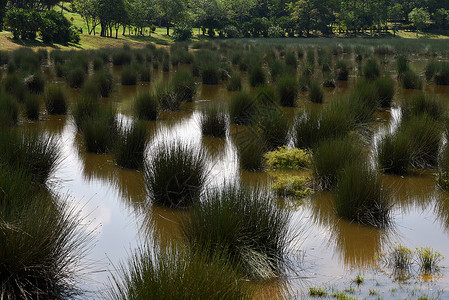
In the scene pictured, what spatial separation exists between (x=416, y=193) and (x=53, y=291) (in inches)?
213

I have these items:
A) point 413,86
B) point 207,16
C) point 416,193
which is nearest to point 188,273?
point 416,193

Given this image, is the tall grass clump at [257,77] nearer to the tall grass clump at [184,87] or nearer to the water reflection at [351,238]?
the tall grass clump at [184,87]

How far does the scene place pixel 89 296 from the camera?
488 cm

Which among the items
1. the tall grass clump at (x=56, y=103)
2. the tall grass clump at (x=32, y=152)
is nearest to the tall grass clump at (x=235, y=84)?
the tall grass clump at (x=56, y=103)

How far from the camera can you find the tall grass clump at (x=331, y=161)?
7971 millimetres

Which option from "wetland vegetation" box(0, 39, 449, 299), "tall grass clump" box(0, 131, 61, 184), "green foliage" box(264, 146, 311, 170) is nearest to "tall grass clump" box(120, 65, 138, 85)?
"wetland vegetation" box(0, 39, 449, 299)

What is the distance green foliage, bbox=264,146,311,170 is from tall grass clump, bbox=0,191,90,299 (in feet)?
15.5

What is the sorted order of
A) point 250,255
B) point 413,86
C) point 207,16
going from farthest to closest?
1. point 207,16
2. point 413,86
3. point 250,255

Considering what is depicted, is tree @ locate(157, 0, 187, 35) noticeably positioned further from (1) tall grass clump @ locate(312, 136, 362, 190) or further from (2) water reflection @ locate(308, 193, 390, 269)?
(2) water reflection @ locate(308, 193, 390, 269)

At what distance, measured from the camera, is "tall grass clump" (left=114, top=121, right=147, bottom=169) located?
30.0ft

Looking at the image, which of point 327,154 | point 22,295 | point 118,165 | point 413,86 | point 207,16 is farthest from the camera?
point 207,16

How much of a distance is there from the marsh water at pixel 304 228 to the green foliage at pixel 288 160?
1.04ft

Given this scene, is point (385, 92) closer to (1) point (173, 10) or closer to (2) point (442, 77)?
(2) point (442, 77)

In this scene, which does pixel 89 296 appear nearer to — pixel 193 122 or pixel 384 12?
pixel 193 122
